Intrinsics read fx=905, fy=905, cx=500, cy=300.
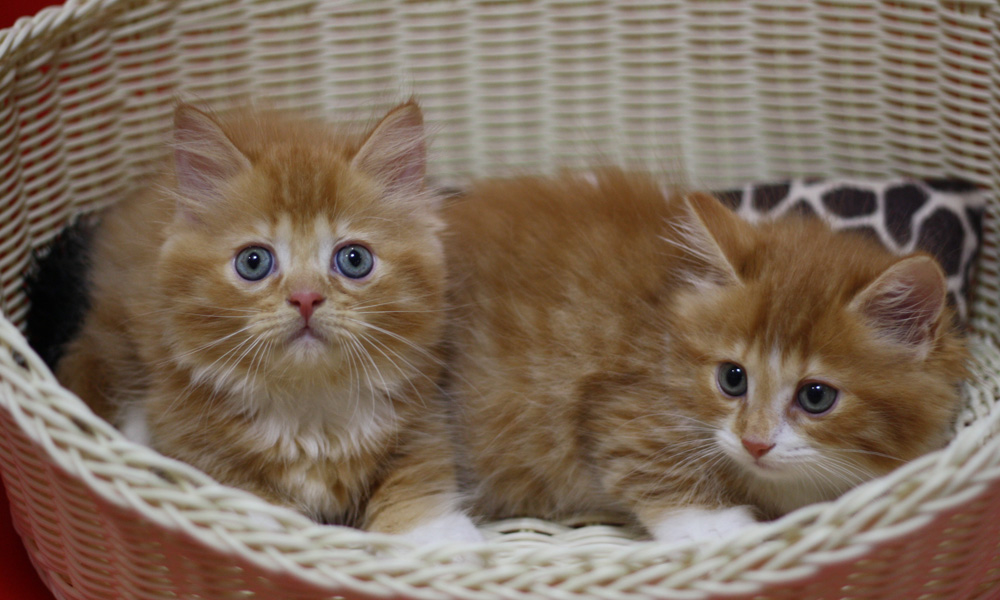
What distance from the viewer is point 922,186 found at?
226 centimetres

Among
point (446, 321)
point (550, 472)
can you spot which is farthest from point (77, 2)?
point (550, 472)

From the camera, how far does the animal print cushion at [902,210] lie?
2.16 meters

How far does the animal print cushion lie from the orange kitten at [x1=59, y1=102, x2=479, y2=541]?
88 cm

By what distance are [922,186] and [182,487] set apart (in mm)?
1866

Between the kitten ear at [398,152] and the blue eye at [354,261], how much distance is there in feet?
0.56

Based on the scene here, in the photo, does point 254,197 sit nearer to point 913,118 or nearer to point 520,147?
point 520,147

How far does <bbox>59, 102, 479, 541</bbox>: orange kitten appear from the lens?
63.0 inches

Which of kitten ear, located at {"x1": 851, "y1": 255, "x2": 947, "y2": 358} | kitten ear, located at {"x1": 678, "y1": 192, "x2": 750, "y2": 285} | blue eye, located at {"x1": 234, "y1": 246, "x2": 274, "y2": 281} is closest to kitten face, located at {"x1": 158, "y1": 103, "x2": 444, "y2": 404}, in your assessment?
blue eye, located at {"x1": 234, "y1": 246, "x2": 274, "y2": 281}

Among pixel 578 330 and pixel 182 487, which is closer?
pixel 182 487

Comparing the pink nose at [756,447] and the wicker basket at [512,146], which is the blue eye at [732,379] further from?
the wicker basket at [512,146]

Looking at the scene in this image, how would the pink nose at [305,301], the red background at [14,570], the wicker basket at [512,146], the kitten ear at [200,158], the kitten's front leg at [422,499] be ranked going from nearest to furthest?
the wicker basket at [512,146] < the pink nose at [305,301] < the kitten ear at [200,158] < the kitten's front leg at [422,499] < the red background at [14,570]

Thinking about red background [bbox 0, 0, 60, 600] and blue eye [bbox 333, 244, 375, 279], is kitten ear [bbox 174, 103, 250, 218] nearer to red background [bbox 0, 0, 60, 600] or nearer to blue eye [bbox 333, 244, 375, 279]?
blue eye [bbox 333, 244, 375, 279]

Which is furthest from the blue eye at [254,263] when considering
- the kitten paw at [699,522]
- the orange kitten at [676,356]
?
the kitten paw at [699,522]

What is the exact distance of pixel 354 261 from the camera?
5.43 feet
